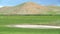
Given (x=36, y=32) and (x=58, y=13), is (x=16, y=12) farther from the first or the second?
(x=36, y=32)

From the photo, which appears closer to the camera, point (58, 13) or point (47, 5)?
point (47, 5)

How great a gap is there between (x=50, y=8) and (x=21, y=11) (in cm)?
262

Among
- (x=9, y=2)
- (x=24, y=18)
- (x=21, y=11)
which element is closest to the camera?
(x=9, y=2)

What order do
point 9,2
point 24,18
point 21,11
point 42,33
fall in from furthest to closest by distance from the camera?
point 24,18, point 21,11, point 9,2, point 42,33

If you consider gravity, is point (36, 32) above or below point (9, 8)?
below

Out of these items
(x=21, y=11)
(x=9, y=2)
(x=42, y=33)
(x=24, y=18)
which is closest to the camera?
(x=42, y=33)

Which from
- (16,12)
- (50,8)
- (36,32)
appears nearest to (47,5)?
(50,8)

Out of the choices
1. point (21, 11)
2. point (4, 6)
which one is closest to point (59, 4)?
point (21, 11)

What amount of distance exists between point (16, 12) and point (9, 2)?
4.51 feet

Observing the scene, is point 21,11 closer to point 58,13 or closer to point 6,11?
point 6,11

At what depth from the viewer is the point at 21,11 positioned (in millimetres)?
16781

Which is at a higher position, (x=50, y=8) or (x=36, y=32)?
(x=50, y=8)

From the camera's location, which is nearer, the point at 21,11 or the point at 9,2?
the point at 9,2

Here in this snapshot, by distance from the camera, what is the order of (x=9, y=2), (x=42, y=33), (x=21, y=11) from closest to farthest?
(x=42, y=33) < (x=9, y=2) < (x=21, y=11)
